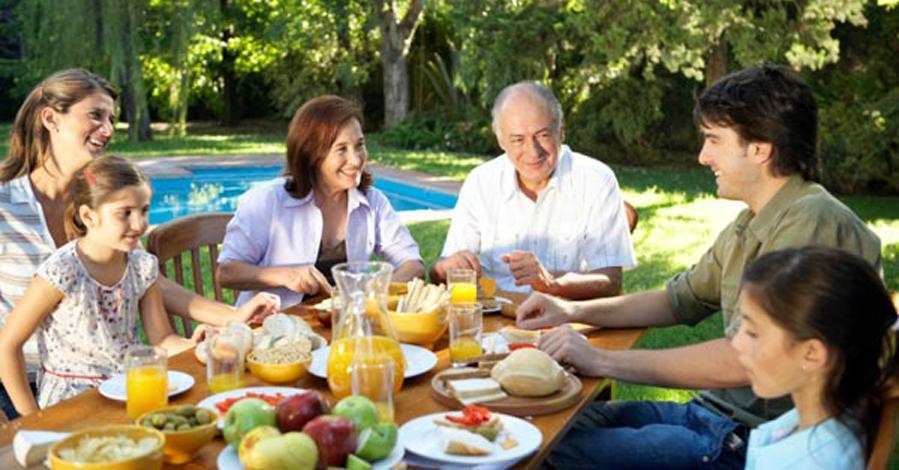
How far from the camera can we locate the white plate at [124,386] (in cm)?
216

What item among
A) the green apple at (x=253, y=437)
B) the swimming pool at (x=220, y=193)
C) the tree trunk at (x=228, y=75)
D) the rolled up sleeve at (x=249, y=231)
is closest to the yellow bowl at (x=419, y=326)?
the green apple at (x=253, y=437)

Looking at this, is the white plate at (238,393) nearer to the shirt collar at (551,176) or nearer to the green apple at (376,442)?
the green apple at (376,442)

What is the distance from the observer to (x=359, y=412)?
173cm

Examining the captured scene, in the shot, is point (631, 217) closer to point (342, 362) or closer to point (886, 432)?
point (342, 362)

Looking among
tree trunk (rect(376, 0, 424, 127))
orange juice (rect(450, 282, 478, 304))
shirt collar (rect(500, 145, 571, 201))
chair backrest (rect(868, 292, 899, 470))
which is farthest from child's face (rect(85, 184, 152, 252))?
tree trunk (rect(376, 0, 424, 127))

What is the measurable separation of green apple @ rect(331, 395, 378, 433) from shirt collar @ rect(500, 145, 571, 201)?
7.06 feet

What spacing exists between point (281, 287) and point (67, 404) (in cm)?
142

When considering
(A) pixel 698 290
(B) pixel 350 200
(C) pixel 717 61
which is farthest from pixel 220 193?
(A) pixel 698 290

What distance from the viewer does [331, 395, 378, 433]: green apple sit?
5.65 feet

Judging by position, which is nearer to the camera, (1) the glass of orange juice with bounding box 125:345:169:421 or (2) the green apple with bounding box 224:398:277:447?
(2) the green apple with bounding box 224:398:277:447

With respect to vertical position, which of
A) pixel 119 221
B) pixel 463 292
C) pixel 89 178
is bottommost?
Answer: pixel 463 292

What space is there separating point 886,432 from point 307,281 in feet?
6.29

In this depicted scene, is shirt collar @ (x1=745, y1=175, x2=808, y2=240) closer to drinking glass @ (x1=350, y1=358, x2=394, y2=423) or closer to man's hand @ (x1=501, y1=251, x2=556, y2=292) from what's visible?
man's hand @ (x1=501, y1=251, x2=556, y2=292)

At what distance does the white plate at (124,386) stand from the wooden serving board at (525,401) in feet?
1.84
